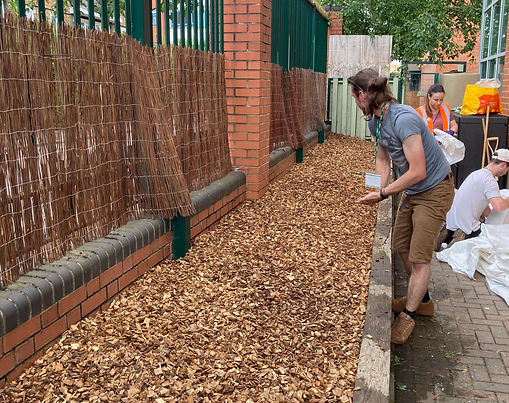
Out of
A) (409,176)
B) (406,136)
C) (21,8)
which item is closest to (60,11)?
(21,8)

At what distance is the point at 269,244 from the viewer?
Result: 4.92 m

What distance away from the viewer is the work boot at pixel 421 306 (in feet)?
14.0

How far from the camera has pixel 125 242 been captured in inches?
142

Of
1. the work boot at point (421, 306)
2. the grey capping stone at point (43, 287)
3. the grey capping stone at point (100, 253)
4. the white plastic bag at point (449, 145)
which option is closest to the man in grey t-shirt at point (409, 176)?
the work boot at point (421, 306)

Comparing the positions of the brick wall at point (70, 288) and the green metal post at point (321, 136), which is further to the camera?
the green metal post at point (321, 136)

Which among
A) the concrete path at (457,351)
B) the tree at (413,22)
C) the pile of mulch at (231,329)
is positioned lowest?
the concrete path at (457,351)

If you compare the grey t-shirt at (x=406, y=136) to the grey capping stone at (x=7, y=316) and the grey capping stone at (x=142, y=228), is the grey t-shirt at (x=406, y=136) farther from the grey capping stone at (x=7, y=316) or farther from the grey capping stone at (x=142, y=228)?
the grey capping stone at (x=7, y=316)

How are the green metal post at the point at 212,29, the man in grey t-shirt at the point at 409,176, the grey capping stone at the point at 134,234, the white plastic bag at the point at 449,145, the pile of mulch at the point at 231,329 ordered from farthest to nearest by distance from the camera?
the white plastic bag at the point at 449,145
the green metal post at the point at 212,29
the grey capping stone at the point at 134,234
the man in grey t-shirt at the point at 409,176
the pile of mulch at the point at 231,329

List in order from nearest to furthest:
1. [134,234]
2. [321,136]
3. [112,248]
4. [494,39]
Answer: [112,248] → [134,234] → [494,39] → [321,136]

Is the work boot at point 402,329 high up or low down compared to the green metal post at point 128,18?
down

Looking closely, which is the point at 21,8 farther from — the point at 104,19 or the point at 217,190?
the point at 217,190

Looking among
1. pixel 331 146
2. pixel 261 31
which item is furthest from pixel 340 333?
pixel 331 146

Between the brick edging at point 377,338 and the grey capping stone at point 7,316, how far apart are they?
5.65 ft

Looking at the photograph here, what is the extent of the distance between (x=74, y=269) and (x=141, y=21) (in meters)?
1.97
